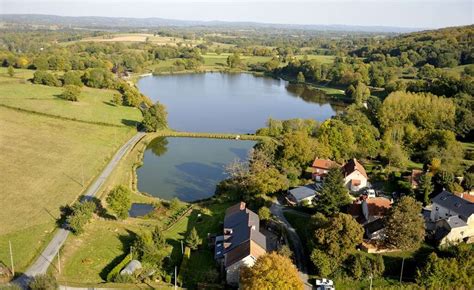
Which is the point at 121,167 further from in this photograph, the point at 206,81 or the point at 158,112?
the point at 206,81

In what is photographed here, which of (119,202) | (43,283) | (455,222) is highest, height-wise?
(455,222)

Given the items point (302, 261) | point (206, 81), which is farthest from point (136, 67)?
point (302, 261)

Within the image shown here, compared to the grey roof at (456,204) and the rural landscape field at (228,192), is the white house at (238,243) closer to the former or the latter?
the rural landscape field at (228,192)

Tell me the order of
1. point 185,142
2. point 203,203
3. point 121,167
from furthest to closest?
1. point 185,142
2. point 121,167
3. point 203,203

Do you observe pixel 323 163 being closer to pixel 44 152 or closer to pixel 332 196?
pixel 332 196

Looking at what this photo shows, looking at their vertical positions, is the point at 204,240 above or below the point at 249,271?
below

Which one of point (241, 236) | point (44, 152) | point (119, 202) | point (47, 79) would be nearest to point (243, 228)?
point (241, 236)

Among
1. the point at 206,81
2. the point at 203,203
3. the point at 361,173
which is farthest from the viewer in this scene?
the point at 206,81
